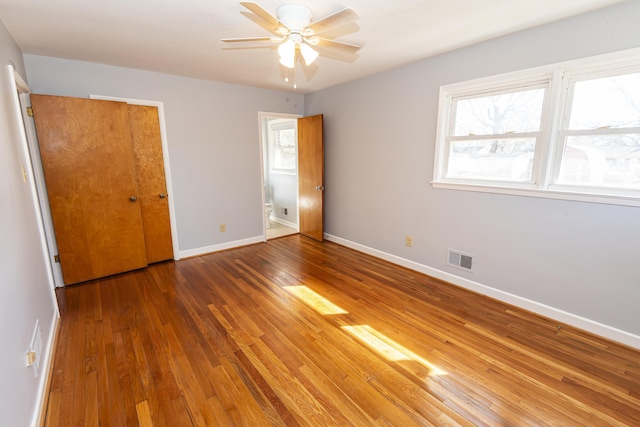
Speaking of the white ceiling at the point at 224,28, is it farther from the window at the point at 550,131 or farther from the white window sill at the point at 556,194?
the white window sill at the point at 556,194

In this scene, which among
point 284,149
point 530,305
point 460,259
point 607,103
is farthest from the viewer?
point 284,149

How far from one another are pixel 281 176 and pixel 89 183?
328 cm

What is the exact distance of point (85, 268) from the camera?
10.7 ft

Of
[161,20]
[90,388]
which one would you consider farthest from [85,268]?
[161,20]

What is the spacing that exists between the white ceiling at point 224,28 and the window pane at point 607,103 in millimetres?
532

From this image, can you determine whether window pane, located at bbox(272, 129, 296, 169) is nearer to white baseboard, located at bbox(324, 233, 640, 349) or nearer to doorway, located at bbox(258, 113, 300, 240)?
doorway, located at bbox(258, 113, 300, 240)

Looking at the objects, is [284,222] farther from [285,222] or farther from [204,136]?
[204,136]

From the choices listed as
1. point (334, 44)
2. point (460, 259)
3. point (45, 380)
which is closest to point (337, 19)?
point (334, 44)

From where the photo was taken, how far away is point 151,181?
12.1 feet

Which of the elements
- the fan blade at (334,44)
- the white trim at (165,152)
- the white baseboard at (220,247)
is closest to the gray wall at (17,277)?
the white trim at (165,152)

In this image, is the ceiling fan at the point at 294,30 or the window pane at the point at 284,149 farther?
the window pane at the point at 284,149

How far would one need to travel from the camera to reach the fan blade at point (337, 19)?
62.6 inches

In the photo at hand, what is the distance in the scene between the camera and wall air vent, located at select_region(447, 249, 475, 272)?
303 cm

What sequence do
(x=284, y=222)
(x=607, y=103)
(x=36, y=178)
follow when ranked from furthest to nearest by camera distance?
(x=284, y=222) → (x=36, y=178) → (x=607, y=103)
